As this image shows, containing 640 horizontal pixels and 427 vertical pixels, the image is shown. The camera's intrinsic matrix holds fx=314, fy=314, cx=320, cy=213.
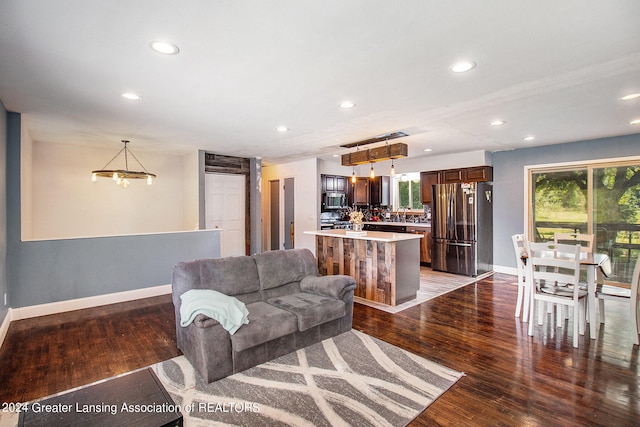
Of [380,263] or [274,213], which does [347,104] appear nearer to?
[380,263]

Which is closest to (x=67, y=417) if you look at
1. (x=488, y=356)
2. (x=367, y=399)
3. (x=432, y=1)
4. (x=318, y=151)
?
(x=367, y=399)

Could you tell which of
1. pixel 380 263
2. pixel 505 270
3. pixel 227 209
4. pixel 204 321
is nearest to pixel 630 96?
pixel 380 263

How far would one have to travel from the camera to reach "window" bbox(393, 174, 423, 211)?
27.2 feet

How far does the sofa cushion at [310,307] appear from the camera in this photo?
2977mm

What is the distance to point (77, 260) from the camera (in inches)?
173

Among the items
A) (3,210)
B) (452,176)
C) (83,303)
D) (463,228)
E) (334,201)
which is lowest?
(83,303)

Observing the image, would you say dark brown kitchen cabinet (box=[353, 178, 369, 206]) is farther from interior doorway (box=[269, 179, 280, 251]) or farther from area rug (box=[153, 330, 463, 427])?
area rug (box=[153, 330, 463, 427])

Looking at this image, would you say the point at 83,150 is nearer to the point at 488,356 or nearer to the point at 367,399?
the point at 367,399

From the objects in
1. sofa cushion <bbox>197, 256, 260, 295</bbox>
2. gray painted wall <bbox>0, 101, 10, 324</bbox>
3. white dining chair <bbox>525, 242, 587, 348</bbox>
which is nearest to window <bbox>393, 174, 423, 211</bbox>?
white dining chair <bbox>525, 242, 587, 348</bbox>

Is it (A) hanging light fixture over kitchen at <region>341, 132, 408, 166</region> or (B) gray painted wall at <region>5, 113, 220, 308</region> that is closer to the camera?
(B) gray painted wall at <region>5, 113, 220, 308</region>

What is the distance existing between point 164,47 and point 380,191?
687 centimetres

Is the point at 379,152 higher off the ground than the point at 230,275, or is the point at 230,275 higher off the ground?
the point at 379,152

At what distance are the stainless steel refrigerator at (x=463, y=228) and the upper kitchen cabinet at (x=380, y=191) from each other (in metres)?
1.88

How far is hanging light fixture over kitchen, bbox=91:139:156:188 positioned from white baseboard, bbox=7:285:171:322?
74.9 inches
